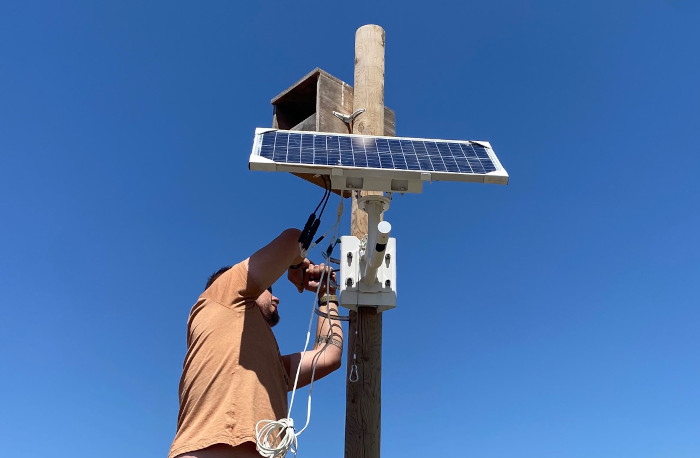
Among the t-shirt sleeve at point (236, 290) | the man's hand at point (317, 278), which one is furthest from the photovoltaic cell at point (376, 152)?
the man's hand at point (317, 278)

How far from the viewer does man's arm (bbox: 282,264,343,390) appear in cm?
357


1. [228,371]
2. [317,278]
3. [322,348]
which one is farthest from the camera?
[317,278]

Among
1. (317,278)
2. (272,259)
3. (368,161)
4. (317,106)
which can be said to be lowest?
(272,259)

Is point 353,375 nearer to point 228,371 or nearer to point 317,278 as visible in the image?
point 317,278

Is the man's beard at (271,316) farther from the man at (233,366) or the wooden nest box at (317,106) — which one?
the wooden nest box at (317,106)

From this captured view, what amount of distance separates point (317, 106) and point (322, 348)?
152cm

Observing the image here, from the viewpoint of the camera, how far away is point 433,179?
2939mm

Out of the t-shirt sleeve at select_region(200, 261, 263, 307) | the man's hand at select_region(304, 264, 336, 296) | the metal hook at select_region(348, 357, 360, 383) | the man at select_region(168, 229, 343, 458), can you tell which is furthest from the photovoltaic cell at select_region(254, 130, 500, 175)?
the metal hook at select_region(348, 357, 360, 383)

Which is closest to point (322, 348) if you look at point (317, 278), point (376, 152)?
point (317, 278)

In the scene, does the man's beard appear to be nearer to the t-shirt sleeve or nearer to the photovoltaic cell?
the t-shirt sleeve

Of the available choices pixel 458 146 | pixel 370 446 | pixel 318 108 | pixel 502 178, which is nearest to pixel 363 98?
pixel 318 108

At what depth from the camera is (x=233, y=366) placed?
284 cm

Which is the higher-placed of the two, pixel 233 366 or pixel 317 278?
pixel 317 278

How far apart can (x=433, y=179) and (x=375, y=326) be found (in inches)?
38.0
